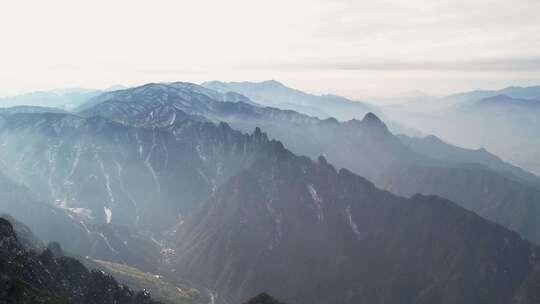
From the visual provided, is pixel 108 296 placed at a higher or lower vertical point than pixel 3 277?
lower

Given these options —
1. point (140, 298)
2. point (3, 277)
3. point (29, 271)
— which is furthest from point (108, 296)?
point (3, 277)

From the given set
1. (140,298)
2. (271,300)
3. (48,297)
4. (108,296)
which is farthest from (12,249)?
(271,300)

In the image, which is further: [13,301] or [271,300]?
[271,300]

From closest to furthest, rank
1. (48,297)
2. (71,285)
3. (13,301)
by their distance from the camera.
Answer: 1. (13,301)
2. (48,297)
3. (71,285)

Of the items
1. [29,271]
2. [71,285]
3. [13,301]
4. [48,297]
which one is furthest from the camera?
[71,285]

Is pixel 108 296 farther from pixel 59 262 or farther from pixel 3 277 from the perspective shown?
pixel 3 277

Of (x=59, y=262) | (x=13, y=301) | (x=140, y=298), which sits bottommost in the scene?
(x=140, y=298)
